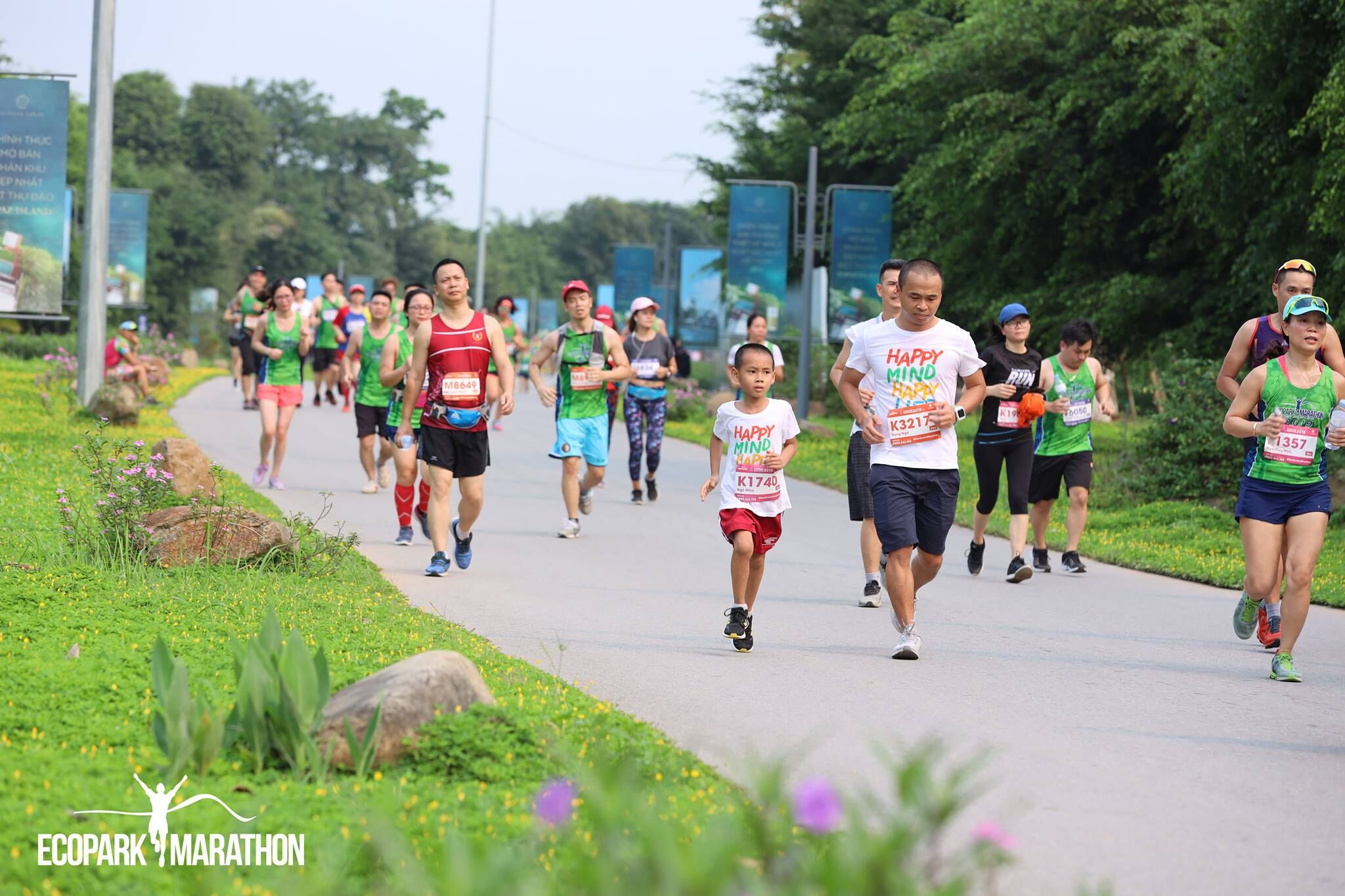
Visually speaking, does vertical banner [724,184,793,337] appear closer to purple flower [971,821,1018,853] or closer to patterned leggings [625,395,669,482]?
patterned leggings [625,395,669,482]

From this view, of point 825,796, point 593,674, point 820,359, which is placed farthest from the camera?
point 820,359

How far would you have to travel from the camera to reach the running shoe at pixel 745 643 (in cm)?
815

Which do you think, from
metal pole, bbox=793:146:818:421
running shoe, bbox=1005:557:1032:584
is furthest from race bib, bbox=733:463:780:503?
metal pole, bbox=793:146:818:421

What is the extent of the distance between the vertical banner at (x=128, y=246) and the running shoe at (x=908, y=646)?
29367mm

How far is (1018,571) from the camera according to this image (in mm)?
11352

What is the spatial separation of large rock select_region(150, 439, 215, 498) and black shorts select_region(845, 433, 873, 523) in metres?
4.91

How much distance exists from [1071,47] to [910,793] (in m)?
22.6

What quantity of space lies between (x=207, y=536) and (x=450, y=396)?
200cm

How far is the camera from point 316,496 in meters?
15.0

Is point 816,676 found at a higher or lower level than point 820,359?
lower

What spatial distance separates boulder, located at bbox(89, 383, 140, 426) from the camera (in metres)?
20.2

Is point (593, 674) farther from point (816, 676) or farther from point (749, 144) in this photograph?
point (749, 144)

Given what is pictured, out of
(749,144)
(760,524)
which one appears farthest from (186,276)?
(760,524)

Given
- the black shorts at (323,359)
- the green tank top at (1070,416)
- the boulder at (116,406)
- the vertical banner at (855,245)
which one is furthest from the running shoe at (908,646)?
the black shorts at (323,359)
